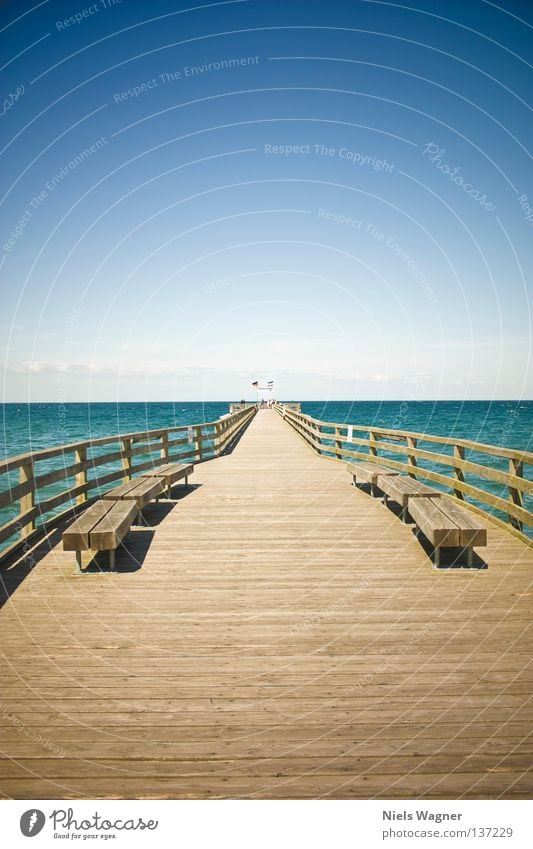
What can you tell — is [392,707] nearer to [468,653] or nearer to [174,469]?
[468,653]

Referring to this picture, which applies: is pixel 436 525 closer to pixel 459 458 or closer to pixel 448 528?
pixel 448 528

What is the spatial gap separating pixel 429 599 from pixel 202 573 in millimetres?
2195

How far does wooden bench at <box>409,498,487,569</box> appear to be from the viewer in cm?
485

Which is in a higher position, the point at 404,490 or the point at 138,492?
the point at 404,490

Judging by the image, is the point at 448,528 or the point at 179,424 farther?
the point at 179,424

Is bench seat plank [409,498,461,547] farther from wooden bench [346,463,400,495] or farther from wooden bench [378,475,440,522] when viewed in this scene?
wooden bench [346,463,400,495]

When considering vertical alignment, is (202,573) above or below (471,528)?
below

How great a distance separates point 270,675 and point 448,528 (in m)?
2.43

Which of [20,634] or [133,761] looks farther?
[20,634]

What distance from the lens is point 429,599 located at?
450 cm

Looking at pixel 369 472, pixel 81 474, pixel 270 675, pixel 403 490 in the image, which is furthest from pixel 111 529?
pixel 369 472

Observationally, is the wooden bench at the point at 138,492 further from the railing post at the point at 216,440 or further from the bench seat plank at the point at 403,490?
the railing post at the point at 216,440

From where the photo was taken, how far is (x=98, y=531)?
15.9 feet
